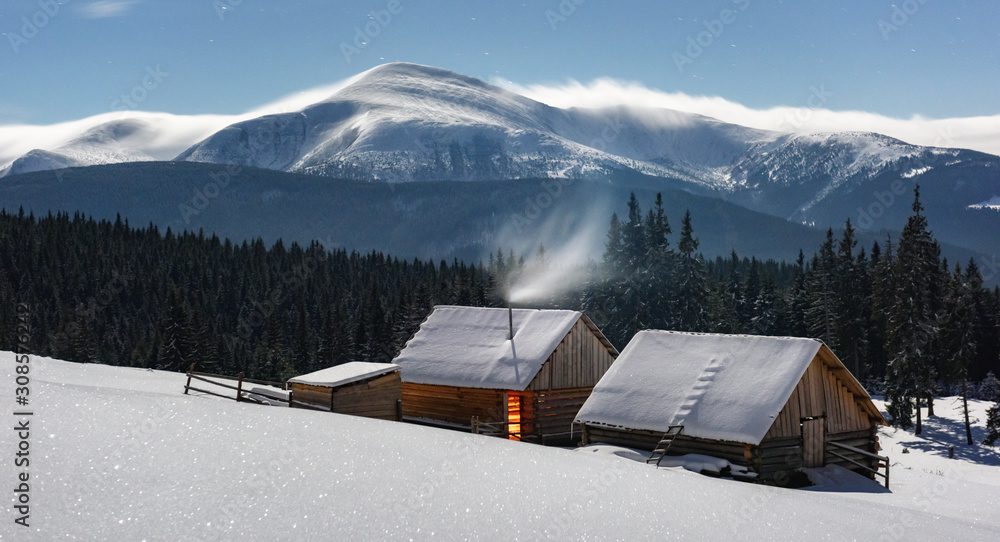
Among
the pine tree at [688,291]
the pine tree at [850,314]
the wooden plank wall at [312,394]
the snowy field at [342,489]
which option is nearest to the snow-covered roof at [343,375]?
the wooden plank wall at [312,394]

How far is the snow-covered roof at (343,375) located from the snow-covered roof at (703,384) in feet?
24.3

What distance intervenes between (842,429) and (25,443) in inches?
883

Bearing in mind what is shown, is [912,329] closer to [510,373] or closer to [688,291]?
[688,291]

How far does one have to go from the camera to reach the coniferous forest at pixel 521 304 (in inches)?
2156

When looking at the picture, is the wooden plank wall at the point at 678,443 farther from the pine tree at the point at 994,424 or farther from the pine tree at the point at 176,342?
the pine tree at the point at 176,342

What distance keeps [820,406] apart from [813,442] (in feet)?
3.80

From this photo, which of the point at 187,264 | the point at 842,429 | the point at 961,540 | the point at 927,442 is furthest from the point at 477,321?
the point at 187,264

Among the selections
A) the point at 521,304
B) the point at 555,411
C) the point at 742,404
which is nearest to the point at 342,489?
the point at 742,404

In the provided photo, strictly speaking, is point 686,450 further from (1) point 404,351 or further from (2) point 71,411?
(2) point 71,411

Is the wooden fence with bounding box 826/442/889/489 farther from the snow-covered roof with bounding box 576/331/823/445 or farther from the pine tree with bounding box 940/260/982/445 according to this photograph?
the pine tree with bounding box 940/260/982/445

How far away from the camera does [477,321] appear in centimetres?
3362

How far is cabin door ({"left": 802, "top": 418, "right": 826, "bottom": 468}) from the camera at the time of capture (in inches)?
893

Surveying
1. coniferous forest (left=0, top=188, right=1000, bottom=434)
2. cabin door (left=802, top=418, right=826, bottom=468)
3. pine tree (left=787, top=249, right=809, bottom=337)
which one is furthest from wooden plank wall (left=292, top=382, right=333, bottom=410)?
pine tree (left=787, top=249, right=809, bottom=337)

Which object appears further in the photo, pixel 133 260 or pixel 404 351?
pixel 133 260
